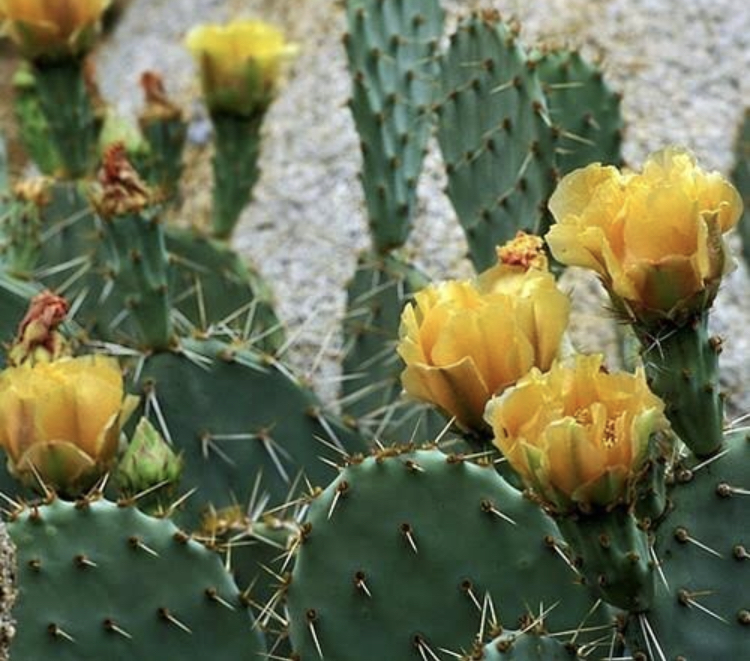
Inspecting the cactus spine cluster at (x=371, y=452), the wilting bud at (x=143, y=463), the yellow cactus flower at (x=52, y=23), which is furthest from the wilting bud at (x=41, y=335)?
the yellow cactus flower at (x=52, y=23)

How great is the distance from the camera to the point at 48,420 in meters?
2.21

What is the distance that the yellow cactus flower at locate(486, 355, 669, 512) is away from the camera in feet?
5.63

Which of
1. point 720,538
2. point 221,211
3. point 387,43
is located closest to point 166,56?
point 221,211

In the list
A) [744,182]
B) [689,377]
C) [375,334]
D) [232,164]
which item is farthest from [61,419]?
[744,182]

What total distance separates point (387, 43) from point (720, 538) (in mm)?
1440

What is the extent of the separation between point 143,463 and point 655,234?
31.4 inches

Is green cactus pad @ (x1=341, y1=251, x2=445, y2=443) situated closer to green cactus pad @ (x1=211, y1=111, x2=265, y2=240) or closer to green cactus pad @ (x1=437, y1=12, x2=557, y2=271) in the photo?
green cactus pad @ (x1=437, y1=12, x2=557, y2=271)

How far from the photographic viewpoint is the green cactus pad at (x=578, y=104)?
9.37 ft

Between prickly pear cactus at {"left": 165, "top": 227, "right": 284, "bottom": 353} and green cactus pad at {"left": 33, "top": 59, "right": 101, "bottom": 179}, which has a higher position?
green cactus pad at {"left": 33, "top": 59, "right": 101, "bottom": 179}

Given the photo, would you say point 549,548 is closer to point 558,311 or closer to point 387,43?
point 558,311

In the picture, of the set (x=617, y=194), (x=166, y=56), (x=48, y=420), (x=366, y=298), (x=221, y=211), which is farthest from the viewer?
(x=166, y=56)

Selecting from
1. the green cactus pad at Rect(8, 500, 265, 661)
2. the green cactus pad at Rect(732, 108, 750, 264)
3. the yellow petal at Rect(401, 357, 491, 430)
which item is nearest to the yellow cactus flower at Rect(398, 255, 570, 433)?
the yellow petal at Rect(401, 357, 491, 430)

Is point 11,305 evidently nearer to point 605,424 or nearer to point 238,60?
point 238,60

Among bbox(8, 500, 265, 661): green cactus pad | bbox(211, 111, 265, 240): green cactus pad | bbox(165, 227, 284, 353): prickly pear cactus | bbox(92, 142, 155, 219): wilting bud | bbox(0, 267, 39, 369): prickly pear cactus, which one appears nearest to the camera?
bbox(8, 500, 265, 661): green cactus pad
